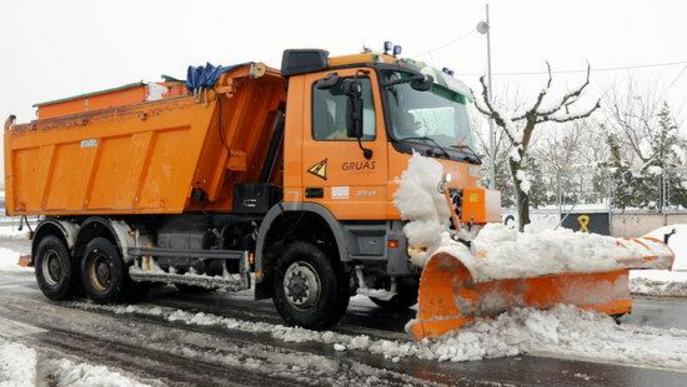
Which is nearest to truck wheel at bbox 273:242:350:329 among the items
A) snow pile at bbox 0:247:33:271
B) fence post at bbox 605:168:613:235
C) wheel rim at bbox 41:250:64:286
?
wheel rim at bbox 41:250:64:286

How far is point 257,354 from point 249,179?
2660 millimetres

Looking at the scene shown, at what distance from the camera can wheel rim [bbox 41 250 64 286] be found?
9.27 metres

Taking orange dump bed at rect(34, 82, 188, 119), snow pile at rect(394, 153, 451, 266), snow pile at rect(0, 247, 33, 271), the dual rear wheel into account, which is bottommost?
snow pile at rect(0, 247, 33, 271)

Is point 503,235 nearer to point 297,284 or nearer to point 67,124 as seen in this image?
point 297,284

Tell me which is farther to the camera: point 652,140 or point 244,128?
point 652,140

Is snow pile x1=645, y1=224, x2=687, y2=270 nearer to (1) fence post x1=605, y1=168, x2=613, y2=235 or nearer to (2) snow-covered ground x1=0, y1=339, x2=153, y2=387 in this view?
(1) fence post x1=605, y1=168, x2=613, y2=235

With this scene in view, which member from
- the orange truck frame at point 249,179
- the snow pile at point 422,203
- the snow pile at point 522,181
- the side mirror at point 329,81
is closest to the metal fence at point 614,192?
the snow pile at point 522,181

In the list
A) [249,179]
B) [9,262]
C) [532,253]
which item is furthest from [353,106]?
[9,262]

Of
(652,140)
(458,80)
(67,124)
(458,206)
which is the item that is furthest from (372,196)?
(652,140)

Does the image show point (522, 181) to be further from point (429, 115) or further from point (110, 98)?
point (110, 98)

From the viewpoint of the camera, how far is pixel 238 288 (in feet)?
23.4

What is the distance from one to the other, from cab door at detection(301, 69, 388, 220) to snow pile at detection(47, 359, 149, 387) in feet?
8.08

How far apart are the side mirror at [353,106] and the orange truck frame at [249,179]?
0.04ft

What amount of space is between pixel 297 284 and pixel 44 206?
507cm
